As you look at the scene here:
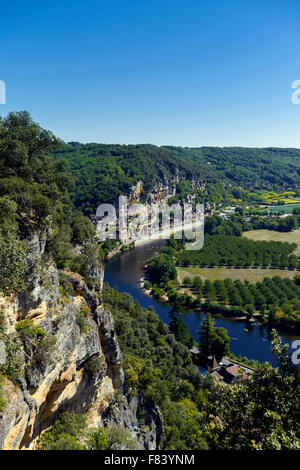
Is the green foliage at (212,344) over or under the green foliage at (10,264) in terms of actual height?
under

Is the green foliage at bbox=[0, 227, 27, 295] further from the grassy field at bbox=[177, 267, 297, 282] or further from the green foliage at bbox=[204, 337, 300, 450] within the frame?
the grassy field at bbox=[177, 267, 297, 282]

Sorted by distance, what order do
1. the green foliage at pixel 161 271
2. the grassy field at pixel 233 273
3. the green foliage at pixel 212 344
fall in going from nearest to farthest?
1. the green foliage at pixel 212 344
2. the green foliage at pixel 161 271
3. the grassy field at pixel 233 273

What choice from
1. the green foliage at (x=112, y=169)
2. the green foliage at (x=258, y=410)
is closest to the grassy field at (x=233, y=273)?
the green foliage at (x=112, y=169)

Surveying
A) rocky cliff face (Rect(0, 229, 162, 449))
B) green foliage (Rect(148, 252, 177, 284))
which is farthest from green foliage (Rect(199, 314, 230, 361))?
green foliage (Rect(148, 252, 177, 284))

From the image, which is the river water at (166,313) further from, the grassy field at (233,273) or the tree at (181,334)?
the grassy field at (233,273)

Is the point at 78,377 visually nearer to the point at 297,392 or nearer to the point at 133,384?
the point at 133,384

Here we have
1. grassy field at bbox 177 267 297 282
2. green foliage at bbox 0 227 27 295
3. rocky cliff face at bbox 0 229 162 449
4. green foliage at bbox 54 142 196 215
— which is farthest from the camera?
green foliage at bbox 54 142 196 215
